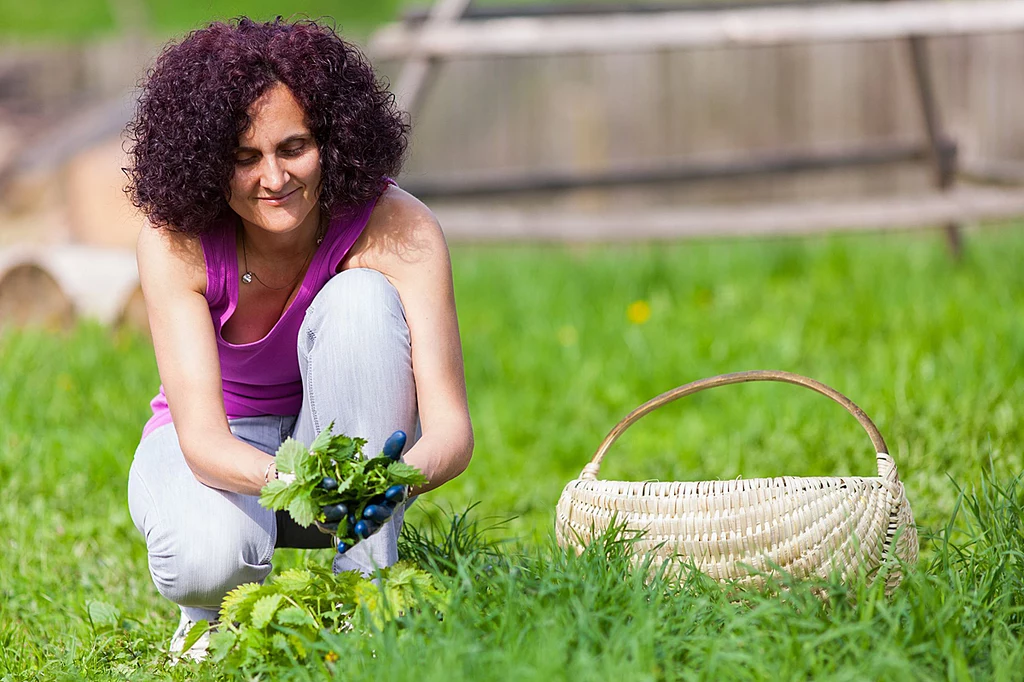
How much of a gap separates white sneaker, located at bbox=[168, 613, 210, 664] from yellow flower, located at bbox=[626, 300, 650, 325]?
285 cm

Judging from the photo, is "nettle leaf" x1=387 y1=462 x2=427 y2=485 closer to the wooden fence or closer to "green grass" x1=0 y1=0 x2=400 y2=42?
the wooden fence

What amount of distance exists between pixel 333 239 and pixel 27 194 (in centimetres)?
452

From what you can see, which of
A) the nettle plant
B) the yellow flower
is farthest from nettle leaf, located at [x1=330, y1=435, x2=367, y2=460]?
the yellow flower

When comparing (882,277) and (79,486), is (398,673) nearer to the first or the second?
(79,486)

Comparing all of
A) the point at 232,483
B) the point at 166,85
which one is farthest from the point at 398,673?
the point at 166,85

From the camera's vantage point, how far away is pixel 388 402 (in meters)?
2.04

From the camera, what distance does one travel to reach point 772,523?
6.50 feet

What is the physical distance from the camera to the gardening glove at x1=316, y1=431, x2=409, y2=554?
176 cm

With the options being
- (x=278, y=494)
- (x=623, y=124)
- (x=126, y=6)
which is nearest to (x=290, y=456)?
(x=278, y=494)

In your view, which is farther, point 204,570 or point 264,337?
point 264,337

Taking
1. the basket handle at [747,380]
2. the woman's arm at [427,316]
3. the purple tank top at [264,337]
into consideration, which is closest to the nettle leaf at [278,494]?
the woman's arm at [427,316]

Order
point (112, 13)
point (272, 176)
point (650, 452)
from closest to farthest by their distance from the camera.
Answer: point (272, 176)
point (650, 452)
point (112, 13)

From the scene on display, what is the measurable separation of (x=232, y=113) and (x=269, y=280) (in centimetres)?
36

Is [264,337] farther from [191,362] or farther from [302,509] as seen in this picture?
[302,509]
